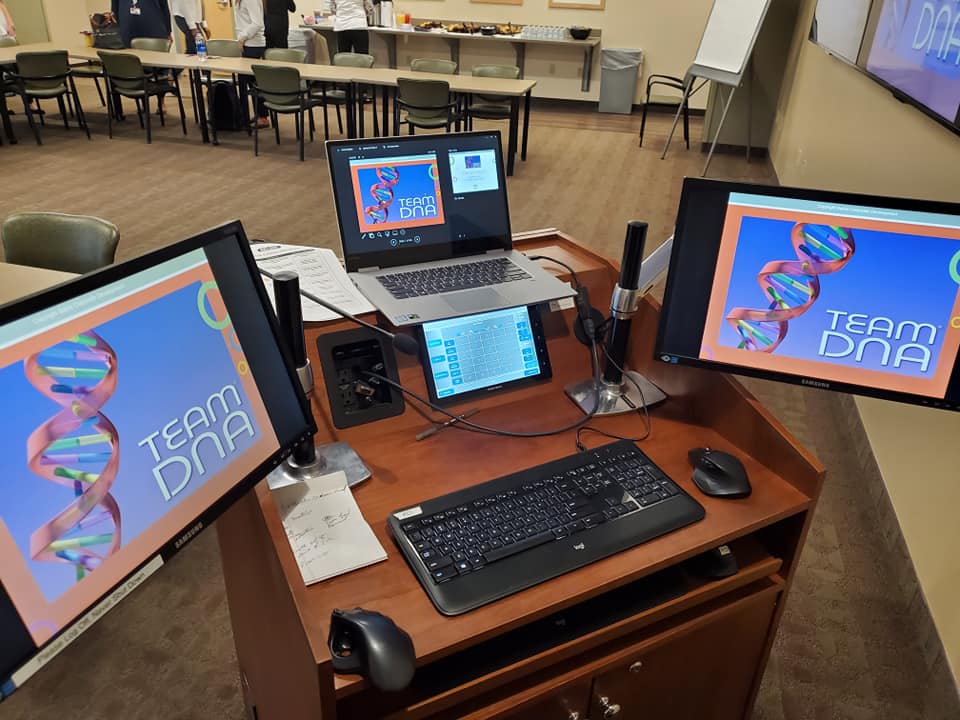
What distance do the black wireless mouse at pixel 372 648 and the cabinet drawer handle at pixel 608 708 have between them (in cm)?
47

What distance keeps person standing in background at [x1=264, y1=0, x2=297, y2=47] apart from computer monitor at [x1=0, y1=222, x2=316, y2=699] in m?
7.06

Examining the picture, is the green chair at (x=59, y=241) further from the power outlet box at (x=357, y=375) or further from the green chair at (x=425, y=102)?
the green chair at (x=425, y=102)

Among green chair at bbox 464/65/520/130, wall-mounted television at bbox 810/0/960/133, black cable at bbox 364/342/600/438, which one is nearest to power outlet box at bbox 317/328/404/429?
black cable at bbox 364/342/600/438

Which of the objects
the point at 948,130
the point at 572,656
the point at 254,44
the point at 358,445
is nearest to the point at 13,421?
the point at 358,445

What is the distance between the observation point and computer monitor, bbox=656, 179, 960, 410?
1.13 m

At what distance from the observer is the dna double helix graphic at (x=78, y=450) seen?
713mm

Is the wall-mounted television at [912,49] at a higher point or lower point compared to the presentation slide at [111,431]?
higher

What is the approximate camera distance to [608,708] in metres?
1.20

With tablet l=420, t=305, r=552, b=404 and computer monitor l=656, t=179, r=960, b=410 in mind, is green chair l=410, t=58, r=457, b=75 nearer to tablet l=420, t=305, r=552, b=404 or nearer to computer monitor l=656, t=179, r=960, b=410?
tablet l=420, t=305, r=552, b=404

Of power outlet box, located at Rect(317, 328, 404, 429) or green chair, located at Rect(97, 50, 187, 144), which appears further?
green chair, located at Rect(97, 50, 187, 144)

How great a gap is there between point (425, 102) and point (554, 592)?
499cm

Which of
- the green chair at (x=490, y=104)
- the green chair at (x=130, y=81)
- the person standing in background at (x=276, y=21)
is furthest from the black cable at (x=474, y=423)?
the person standing in background at (x=276, y=21)

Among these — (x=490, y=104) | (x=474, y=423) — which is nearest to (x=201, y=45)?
(x=490, y=104)

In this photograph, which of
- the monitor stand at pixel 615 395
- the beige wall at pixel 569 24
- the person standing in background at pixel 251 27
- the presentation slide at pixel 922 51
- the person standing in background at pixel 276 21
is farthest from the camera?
the beige wall at pixel 569 24
